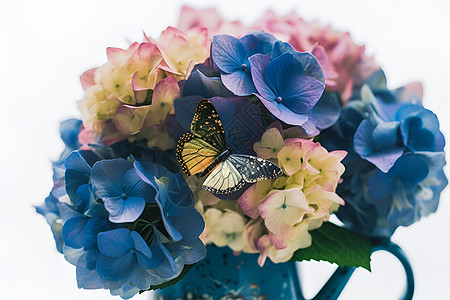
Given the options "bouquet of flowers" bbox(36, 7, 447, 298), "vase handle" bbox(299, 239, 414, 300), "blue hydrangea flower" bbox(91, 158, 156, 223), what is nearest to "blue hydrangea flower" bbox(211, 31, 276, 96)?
"bouquet of flowers" bbox(36, 7, 447, 298)

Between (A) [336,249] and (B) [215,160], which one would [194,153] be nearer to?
(B) [215,160]

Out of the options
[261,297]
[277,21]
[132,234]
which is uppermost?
[277,21]

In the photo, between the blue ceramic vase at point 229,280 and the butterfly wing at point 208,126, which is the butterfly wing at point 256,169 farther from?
the blue ceramic vase at point 229,280

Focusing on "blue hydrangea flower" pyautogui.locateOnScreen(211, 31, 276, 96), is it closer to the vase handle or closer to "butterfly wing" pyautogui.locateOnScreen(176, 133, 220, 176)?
"butterfly wing" pyautogui.locateOnScreen(176, 133, 220, 176)

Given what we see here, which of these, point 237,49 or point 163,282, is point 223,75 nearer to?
point 237,49

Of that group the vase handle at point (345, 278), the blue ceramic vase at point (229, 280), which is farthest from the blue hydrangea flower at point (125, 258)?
the vase handle at point (345, 278)

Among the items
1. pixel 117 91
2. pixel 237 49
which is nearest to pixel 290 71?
pixel 237 49

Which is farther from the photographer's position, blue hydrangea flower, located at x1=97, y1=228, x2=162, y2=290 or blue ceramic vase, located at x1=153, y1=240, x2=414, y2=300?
blue ceramic vase, located at x1=153, y1=240, x2=414, y2=300

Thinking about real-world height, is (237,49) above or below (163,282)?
above
